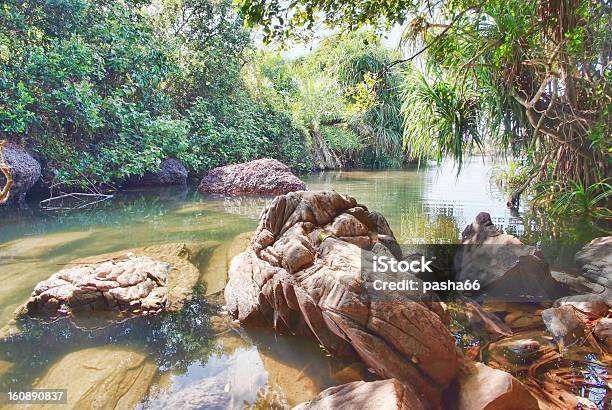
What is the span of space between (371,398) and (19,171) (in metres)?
7.32

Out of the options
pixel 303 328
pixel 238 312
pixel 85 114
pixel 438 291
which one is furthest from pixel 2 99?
pixel 438 291

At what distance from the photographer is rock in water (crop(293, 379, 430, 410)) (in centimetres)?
130

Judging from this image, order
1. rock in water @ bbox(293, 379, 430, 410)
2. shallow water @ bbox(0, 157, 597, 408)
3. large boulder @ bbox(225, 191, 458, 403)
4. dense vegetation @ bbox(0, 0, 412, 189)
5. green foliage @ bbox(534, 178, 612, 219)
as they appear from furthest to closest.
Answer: dense vegetation @ bbox(0, 0, 412, 189) < green foliage @ bbox(534, 178, 612, 219) < shallow water @ bbox(0, 157, 597, 408) < large boulder @ bbox(225, 191, 458, 403) < rock in water @ bbox(293, 379, 430, 410)

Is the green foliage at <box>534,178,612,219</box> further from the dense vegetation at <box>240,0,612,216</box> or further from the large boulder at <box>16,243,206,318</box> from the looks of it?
the large boulder at <box>16,243,206,318</box>

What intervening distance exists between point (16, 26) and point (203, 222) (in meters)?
5.57

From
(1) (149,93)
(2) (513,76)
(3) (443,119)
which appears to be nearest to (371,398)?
(2) (513,76)

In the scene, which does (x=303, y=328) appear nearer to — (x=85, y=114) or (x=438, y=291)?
(x=438, y=291)

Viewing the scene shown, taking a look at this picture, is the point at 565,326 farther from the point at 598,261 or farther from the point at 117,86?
the point at 117,86

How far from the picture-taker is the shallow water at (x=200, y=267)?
5.74ft

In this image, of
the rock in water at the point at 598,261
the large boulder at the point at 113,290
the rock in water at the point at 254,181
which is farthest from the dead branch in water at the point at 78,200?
the rock in water at the point at 598,261

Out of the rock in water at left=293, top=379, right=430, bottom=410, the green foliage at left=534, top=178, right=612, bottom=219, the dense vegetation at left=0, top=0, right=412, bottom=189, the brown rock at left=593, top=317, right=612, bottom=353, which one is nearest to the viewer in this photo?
the rock in water at left=293, top=379, right=430, bottom=410

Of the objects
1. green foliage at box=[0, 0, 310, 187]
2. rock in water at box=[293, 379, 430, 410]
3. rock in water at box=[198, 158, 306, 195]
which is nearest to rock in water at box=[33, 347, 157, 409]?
rock in water at box=[293, 379, 430, 410]

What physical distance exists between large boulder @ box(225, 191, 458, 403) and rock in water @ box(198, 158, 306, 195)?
5119 millimetres

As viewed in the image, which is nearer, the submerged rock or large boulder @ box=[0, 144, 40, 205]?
the submerged rock
